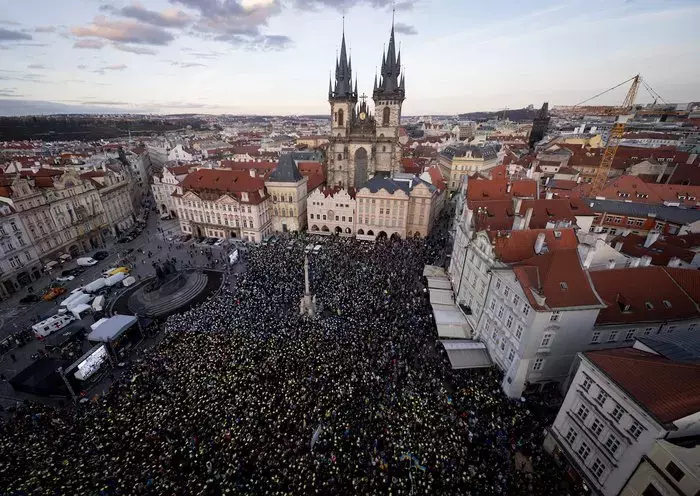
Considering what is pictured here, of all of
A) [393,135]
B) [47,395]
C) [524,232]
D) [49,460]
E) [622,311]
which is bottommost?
[47,395]

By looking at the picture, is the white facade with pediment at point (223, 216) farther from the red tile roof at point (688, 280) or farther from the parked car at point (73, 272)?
the red tile roof at point (688, 280)

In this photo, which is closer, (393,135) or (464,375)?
(464,375)

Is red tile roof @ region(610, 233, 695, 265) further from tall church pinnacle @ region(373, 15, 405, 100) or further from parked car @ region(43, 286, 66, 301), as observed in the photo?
parked car @ region(43, 286, 66, 301)

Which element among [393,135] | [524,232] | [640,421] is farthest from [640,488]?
[393,135]

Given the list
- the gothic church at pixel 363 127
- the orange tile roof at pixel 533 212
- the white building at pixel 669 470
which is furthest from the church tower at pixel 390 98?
the white building at pixel 669 470

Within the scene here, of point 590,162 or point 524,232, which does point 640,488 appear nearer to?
point 524,232

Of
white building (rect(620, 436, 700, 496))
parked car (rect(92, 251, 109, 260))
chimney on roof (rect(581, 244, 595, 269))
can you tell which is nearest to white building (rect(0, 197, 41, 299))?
parked car (rect(92, 251, 109, 260))
